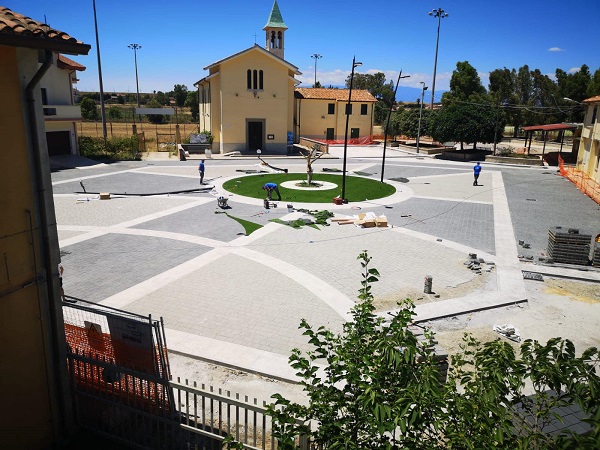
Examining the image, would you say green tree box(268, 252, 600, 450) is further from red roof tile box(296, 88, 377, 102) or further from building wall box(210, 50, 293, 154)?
red roof tile box(296, 88, 377, 102)

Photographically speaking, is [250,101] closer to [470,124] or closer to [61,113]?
[61,113]

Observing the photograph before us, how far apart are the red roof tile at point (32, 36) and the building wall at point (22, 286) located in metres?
0.41

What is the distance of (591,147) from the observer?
107 ft

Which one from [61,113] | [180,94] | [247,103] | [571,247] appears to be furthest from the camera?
[180,94]

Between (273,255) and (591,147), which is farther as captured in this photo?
(591,147)

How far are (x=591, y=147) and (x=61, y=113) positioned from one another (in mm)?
41145

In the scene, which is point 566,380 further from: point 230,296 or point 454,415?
point 230,296

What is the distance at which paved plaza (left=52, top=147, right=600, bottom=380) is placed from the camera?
11.4 meters

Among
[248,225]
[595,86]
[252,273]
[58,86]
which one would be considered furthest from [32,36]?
[595,86]

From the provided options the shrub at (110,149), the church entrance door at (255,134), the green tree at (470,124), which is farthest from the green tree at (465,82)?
the shrub at (110,149)

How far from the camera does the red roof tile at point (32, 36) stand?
5715 mm

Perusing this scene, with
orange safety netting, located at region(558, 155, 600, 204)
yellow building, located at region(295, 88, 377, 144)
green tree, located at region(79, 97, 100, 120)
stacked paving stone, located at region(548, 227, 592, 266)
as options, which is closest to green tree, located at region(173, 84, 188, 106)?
green tree, located at region(79, 97, 100, 120)

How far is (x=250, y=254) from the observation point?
16.0 meters

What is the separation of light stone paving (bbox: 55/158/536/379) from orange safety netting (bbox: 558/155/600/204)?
9.17m
